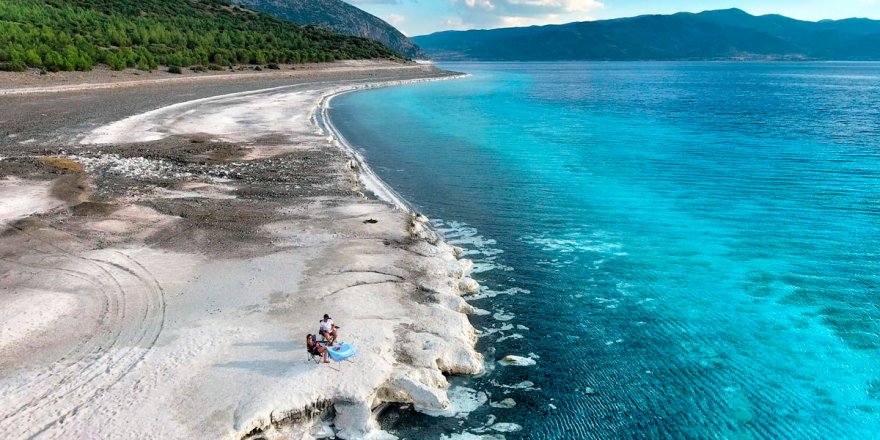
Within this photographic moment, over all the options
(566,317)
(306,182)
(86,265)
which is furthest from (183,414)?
(306,182)

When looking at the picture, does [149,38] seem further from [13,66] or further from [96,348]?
[96,348]

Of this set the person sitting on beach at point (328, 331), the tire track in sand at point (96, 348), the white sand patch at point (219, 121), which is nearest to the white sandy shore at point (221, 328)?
the tire track in sand at point (96, 348)

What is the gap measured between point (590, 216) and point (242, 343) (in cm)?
1720

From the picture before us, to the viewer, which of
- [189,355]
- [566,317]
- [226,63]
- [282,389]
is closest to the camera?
[282,389]

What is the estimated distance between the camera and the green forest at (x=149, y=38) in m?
76.4

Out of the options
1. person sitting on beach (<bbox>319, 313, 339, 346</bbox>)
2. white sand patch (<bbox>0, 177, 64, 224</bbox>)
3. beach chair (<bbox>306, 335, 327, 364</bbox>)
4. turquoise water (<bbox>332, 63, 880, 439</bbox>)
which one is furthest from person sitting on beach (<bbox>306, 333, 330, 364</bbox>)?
white sand patch (<bbox>0, 177, 64, 224</bbox>)

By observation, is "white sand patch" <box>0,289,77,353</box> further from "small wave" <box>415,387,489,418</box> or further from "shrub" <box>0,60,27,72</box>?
"shrub" <box>0,60,27,72</box>

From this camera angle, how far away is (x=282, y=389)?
12.3 metres

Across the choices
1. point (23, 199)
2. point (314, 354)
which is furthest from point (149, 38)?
point (314, 354)

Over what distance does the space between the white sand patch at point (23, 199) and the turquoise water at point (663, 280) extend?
15.8 meters

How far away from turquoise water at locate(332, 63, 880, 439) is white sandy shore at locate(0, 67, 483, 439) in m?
1.26

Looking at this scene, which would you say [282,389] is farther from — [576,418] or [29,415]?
[576,418]

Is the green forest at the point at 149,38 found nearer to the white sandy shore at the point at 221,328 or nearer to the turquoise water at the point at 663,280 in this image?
the turquoise water at the point at 663,280

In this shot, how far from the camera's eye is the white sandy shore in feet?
38.4
